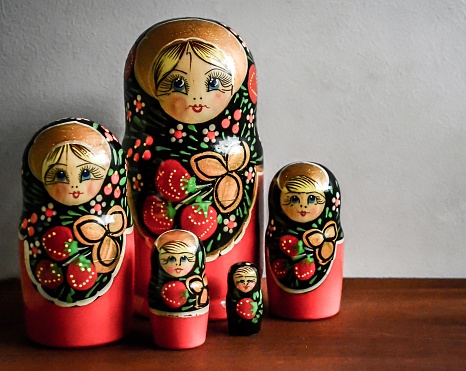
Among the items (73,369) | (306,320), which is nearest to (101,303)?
(73,369)

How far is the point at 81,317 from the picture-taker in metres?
0.81

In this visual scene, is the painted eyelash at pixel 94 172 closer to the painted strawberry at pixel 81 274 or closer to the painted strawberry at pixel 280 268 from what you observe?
the painted strawberry at pixel 81 274

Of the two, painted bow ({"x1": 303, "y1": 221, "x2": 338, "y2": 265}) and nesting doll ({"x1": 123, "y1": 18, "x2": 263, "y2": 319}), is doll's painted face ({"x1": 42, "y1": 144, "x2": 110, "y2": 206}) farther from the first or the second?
painted bow ({"x1": 303, "y1": 221, "x2": 338, "y2": 265})

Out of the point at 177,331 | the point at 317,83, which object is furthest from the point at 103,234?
the point at 317,83

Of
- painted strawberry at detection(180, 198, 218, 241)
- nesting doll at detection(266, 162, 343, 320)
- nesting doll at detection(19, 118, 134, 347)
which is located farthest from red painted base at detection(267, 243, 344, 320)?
nesting doll at detection(19, 118, 134, 347)

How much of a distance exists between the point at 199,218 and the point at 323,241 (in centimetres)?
16

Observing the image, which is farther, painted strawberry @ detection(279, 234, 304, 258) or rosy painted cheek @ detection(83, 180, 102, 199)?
painted strawberry @ detection(279, 234, 304, 258)

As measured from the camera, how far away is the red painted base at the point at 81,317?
0.81 m

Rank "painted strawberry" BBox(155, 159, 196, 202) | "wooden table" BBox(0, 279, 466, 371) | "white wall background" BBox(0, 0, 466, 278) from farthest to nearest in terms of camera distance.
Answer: "white wall background" BBox(0, 0, 466, 278) → "painted strawberry" BBox(155, 159, 196, 202) → "wooden table" BBox(0, 279, 466, 371)

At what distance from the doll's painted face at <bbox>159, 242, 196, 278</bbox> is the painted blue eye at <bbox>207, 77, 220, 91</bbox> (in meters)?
0.19

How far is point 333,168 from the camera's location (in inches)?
A: 43.7

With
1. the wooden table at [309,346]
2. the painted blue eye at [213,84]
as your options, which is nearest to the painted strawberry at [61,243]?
the wooden table at [309,346]

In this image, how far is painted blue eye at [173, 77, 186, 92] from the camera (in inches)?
33.8

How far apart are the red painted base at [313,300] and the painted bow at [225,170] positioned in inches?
4.4
